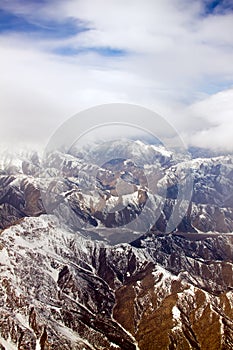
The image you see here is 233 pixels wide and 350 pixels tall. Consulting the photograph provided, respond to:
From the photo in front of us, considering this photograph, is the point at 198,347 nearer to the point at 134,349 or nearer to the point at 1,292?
the point at 134,349

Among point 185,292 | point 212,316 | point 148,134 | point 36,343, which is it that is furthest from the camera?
point 185,292

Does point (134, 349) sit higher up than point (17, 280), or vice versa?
point (17, 280)

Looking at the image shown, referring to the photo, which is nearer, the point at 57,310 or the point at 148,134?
the point at 148,134

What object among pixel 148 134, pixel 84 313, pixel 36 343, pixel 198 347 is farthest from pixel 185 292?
pixel 148 134

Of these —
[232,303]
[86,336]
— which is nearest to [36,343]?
[86,336]

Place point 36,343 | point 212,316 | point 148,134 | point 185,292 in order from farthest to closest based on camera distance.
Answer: point 185,292 < point 212,316 < point 36,343 < point 148,134

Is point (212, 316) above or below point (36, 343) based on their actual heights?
above

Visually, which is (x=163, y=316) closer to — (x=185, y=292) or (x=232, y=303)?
(x=185, y=292)

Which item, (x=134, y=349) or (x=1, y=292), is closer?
(x=134, y=349)

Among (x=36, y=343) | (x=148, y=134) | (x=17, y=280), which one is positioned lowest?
(x=36, y=343)
